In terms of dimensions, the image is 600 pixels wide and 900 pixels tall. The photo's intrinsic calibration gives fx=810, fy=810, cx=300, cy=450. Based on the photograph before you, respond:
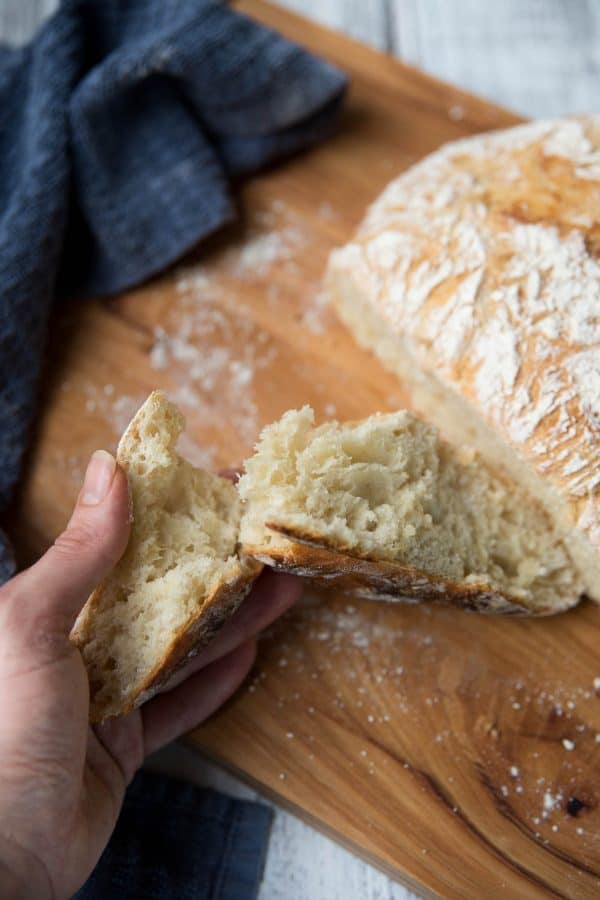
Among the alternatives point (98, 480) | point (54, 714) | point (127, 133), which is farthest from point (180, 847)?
point (127, 133)

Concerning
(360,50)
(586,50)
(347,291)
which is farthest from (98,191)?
(586,50)

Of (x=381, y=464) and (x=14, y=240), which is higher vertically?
(x=14, y=240)

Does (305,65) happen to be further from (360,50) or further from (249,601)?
(249,601)

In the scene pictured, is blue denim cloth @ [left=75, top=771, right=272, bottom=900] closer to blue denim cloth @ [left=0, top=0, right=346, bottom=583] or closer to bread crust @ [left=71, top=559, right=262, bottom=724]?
bread crust @ [left=71, top=559, right=262, bottom=724]

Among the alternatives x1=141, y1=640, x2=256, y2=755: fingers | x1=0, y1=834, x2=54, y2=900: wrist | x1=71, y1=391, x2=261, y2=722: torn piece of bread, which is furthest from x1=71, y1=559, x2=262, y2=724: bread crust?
x1=0, y1=834, x2=54, y2=900: wrist

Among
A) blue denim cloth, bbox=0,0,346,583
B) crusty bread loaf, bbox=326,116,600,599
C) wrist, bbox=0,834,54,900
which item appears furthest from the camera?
blue denim cloth, bbox=0,0,346,583

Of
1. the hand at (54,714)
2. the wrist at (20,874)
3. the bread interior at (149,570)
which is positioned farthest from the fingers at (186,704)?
the wrist at (20,874)
